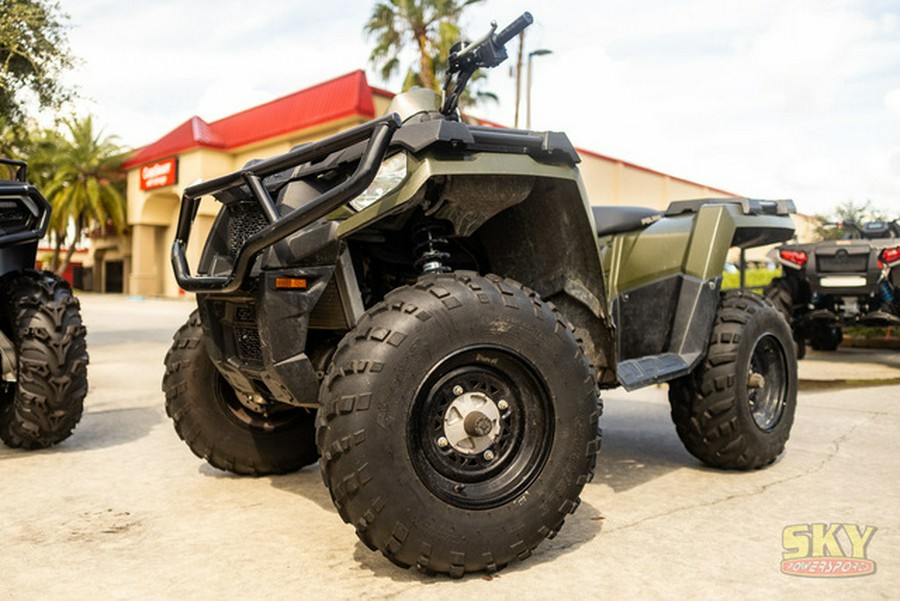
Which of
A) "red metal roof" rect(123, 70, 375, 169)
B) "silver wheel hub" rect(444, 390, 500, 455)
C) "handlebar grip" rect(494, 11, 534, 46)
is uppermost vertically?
"red metal roof" rect(123, 70, 375, 169)

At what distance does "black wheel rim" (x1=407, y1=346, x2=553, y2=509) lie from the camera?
247 centimetres

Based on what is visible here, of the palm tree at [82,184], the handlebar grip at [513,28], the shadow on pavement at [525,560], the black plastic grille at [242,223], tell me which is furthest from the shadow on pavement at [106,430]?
the palm tree at [82,184]

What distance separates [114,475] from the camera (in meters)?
3.84

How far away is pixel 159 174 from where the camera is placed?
113 ft

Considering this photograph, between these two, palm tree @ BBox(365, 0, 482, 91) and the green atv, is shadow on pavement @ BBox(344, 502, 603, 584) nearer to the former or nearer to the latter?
the green atv

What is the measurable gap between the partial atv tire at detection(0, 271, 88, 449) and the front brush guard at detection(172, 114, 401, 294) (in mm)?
1801

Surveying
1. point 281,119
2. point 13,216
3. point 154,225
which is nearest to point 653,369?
point 13,216

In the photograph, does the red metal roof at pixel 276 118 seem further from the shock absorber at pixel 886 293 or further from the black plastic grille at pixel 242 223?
the black plastic grille at pixel 242 223

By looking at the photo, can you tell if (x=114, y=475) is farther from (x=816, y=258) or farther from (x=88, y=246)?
(x=88, y=246)

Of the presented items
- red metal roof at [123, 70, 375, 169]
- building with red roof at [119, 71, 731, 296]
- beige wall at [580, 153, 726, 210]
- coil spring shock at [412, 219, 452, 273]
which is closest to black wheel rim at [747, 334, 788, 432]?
coil spring shock at [412, 219, 452, 273]

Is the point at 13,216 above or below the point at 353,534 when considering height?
above

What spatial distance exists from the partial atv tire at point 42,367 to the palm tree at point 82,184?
38153 millimetres

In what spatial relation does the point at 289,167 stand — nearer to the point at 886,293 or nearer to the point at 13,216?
the point at 13,216

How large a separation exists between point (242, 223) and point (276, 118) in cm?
2706
